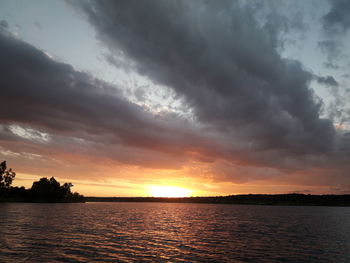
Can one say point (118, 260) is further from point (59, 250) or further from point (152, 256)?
point (59, 250)

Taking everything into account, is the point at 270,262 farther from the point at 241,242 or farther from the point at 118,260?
the point at 118,260

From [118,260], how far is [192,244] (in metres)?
17.6

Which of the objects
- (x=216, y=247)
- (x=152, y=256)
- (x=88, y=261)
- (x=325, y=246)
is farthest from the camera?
(x=325, y=246)

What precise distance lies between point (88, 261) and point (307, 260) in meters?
31.0

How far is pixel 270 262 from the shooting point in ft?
118

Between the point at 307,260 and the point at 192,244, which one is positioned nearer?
the point at 307,260

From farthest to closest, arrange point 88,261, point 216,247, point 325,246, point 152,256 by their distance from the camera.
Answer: point 325,246 < point 216,247 < point 152,256 < point 88,261

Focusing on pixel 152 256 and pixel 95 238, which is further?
pixel 95 238

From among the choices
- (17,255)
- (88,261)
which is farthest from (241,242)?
(17,255)

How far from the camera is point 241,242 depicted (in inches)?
2013

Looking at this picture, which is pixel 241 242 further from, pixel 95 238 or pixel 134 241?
pixel 95 238

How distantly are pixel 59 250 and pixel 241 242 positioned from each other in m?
32.9

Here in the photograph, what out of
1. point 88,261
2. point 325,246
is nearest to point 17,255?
point 88,261

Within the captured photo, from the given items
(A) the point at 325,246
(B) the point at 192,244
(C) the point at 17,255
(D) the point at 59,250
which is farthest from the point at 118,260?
(A) the point at 325,246
